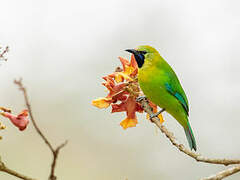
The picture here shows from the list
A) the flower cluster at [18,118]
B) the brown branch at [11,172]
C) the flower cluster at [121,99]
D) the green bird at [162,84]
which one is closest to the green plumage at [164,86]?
the green bird at [162,84]

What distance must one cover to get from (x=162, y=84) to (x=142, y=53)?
0.34 metres

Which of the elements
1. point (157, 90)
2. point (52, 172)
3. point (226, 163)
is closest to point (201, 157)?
point (226, 163)

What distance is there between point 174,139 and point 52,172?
94 centimetres

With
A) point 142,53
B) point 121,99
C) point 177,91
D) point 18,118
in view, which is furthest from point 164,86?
point 18,118

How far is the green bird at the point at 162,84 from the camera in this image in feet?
10.7

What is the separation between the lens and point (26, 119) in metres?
1.68

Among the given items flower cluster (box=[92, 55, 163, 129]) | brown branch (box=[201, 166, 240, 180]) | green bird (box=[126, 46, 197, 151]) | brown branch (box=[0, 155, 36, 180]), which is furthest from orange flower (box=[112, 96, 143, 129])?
brown branch (box=[0, 155, 36, 180])

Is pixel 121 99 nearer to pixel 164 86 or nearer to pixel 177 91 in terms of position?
pixel 164 86

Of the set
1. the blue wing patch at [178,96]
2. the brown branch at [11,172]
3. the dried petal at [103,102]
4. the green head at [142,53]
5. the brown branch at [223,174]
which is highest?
the green head at [142,53]

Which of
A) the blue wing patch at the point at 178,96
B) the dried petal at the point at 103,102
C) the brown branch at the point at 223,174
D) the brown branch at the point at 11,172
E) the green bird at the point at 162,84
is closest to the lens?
the brown branch at the point at 11,172

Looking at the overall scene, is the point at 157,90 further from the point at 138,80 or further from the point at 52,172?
the point at 52,172

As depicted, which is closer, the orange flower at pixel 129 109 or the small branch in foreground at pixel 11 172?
the small branch in foreground at pixel 11 172

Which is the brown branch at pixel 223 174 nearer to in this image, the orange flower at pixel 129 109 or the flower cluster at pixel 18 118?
the flower cluster at pixel 18 118

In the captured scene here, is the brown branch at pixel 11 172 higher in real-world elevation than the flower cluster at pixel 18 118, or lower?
lower
